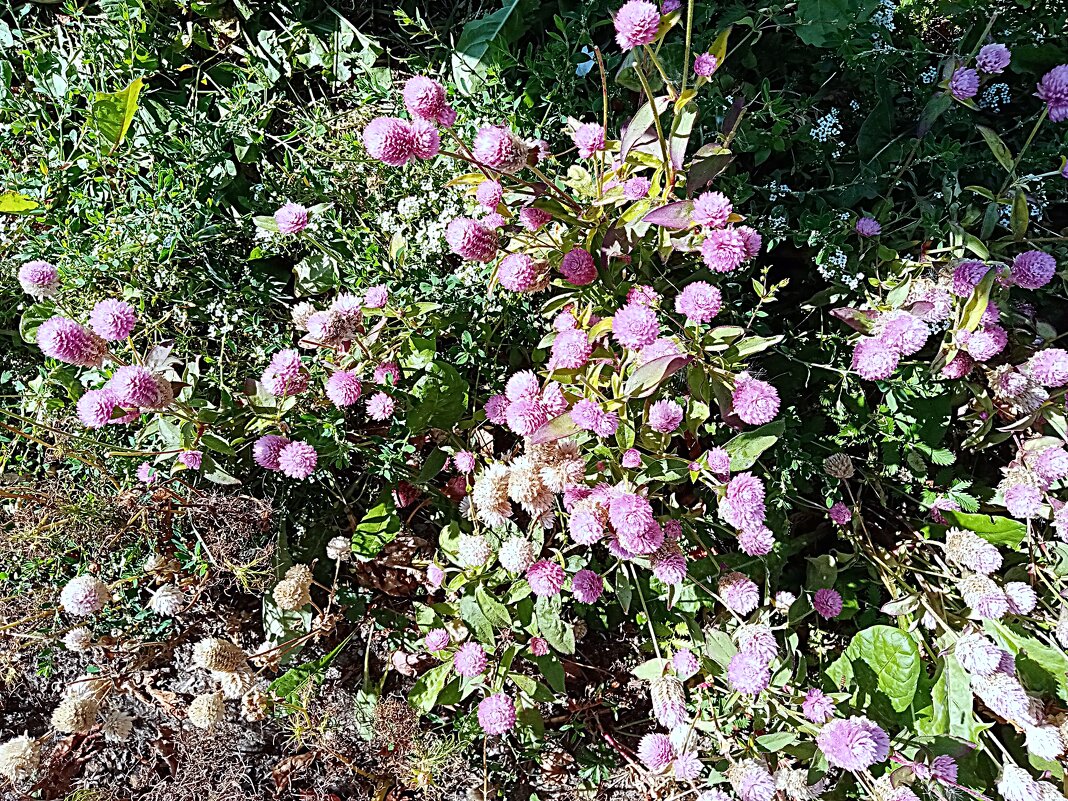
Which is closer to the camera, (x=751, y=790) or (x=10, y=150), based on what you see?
(x=751, y=790)

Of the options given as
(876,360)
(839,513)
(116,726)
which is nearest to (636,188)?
(876,360)

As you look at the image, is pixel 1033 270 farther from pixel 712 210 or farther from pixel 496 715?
pixel 496 715

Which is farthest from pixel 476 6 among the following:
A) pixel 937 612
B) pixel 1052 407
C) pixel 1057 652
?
pixel 1057 652

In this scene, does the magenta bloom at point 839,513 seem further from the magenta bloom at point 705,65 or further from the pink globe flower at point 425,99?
the pink globe flower at point 425,99

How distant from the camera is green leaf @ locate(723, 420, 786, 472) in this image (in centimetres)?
133

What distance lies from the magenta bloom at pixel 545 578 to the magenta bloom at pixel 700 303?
1.86 feet

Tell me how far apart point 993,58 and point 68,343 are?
1913mm

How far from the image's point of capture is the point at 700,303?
4.29 feet

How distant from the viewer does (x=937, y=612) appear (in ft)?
5.56

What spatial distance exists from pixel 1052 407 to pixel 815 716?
2.73ft

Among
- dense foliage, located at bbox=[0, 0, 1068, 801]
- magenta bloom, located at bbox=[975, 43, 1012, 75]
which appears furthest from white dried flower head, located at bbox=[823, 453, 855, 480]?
magenta bloom, located at bbox=[975, 43, 1012, 75]

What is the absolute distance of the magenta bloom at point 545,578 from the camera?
1.42 metres

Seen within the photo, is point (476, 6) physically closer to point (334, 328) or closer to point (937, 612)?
point (334, 328)

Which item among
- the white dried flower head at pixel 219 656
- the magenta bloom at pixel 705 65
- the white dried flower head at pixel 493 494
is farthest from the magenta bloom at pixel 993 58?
the white dried flower head at pixel 219 656
